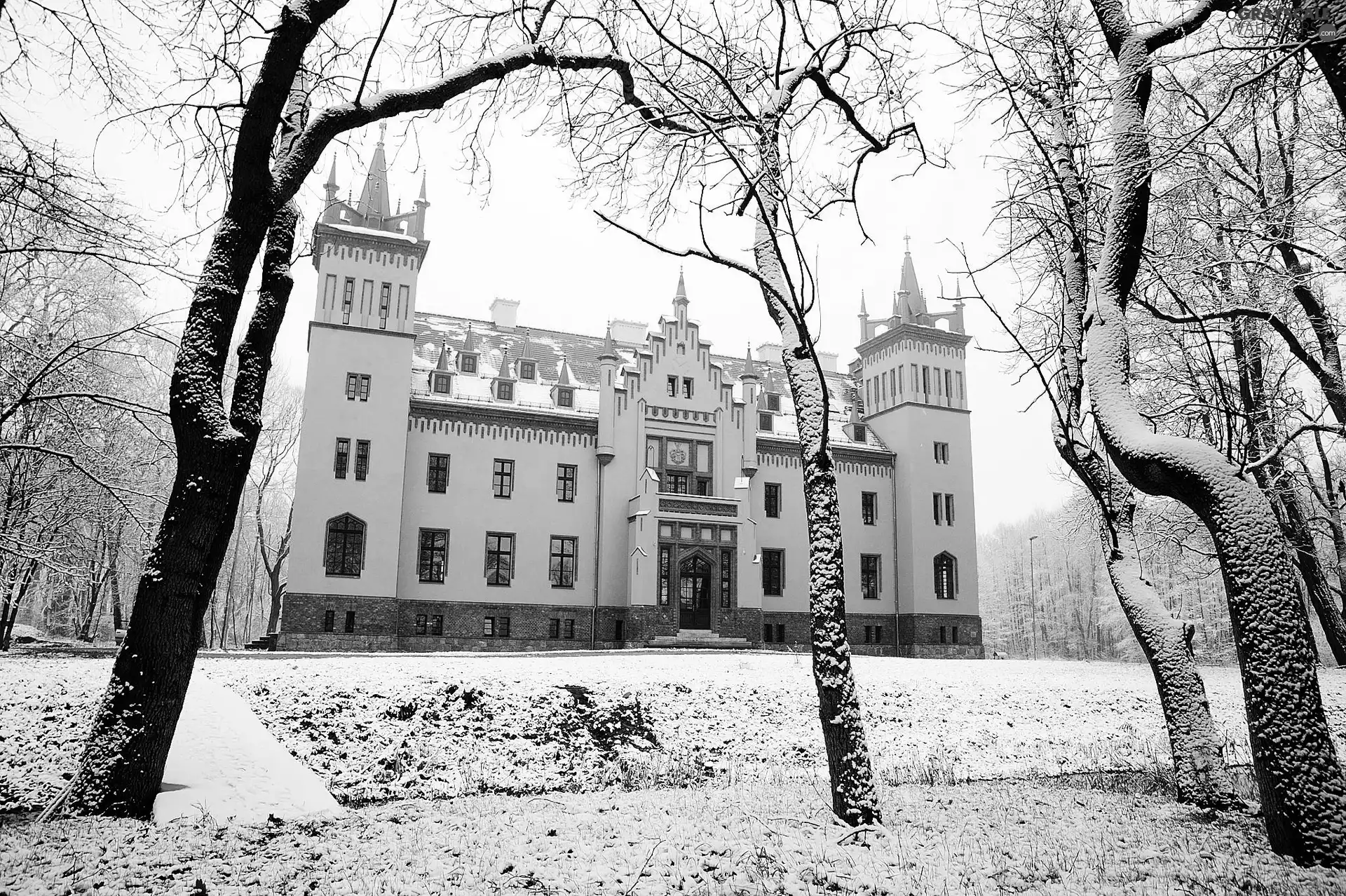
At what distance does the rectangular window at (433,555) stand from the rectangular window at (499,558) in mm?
1367

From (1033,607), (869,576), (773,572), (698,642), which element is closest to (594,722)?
(698,642)

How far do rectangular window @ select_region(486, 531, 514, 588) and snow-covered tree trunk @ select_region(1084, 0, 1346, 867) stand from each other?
78.8 feet

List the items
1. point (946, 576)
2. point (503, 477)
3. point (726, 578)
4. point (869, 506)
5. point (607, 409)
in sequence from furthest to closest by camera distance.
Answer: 1. point (869, 506)
2. point (946, 576)
3. point (607, 409)
4. point (726, 578)
5. point (503, 477)

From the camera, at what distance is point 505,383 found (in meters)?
30.1

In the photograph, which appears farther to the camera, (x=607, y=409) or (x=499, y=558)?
(x=607, y=409)

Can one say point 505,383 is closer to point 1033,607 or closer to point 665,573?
point 665,573

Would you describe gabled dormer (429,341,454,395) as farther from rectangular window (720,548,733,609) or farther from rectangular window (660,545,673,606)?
rectangular window (720,548,733,609)

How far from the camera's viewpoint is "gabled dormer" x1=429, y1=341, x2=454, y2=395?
95.4ft

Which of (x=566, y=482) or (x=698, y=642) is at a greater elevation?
(x=566, y=482)

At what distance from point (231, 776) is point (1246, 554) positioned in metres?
7.64

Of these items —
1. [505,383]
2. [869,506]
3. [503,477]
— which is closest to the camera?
[503,477]

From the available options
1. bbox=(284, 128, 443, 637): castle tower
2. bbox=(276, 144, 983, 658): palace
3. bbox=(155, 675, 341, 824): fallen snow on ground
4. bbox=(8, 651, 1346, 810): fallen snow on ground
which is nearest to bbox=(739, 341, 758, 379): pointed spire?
bbox=(276, 144, 983, 658): palace

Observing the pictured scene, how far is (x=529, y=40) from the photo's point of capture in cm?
688

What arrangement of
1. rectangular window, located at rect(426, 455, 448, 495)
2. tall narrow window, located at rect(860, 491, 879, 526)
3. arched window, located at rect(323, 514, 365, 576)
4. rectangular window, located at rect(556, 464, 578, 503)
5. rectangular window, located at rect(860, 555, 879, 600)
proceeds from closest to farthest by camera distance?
arched window, located at rect(323, 514, 365, 576), rectangular window, located at rect(426, 455, 448, 495), rectangular window, located at rect(556, 464, 578, 503), rectangular window, located at rect(860, 555, 879, 600), tall narrow window, located at rect(860, 491, 879, 526)
